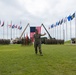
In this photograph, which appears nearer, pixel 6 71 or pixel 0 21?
pixel 6 71

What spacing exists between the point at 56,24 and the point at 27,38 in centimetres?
4602

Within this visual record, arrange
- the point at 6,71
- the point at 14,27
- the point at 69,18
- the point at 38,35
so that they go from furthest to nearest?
the point at 14,27 < the point at 69,18 < the point at 38,35 < the point at 6,71

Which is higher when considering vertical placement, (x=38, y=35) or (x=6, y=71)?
(x=38, y=35)

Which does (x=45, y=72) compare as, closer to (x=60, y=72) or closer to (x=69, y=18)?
(x=60, y=72)

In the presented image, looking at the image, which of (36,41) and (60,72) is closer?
(60,72)

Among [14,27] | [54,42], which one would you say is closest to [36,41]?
[54,42]

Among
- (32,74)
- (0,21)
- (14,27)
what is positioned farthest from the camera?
Result: (14,27)

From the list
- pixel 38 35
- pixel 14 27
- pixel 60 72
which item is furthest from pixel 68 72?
pixel 14 27

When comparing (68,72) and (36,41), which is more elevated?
(36,41)

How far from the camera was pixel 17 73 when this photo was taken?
33.3 feet

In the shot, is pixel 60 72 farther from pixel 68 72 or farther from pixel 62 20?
pixel 62 20

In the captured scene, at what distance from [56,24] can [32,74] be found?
276 ft

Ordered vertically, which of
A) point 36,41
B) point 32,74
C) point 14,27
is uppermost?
point 14,27

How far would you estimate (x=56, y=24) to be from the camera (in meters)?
93.6
